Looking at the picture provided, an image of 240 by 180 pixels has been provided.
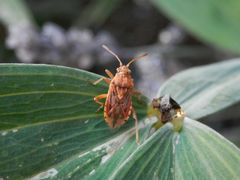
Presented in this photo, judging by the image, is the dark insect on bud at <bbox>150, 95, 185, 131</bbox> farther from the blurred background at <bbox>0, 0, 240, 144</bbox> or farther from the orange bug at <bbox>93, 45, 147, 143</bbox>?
the blurred background at <bbox>0, 0, 240, 144</bbox>

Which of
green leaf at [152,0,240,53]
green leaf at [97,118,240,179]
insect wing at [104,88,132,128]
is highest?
green leaf at [152,0,240,53]

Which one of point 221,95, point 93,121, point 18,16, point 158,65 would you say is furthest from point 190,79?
point 18,16

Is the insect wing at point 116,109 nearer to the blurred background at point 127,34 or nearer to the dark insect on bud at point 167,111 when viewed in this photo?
the dark insect on bud at point 167,111

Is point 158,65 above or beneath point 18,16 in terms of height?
beneath

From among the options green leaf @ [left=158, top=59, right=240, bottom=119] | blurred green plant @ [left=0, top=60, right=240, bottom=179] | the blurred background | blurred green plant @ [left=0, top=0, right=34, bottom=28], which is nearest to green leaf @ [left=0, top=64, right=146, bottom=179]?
blurred green plant @ [left=0, top=60, right=240, bottom=179]

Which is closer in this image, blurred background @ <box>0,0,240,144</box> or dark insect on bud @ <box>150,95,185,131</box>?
dark insect on bud @ <box>150,95,185,131</box>

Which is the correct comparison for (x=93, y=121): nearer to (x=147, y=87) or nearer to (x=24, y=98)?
(x=24, y=98)

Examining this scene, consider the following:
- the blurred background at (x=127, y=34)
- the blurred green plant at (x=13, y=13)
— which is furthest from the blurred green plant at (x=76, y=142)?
the blurred green plant at (x=13, y=13)
